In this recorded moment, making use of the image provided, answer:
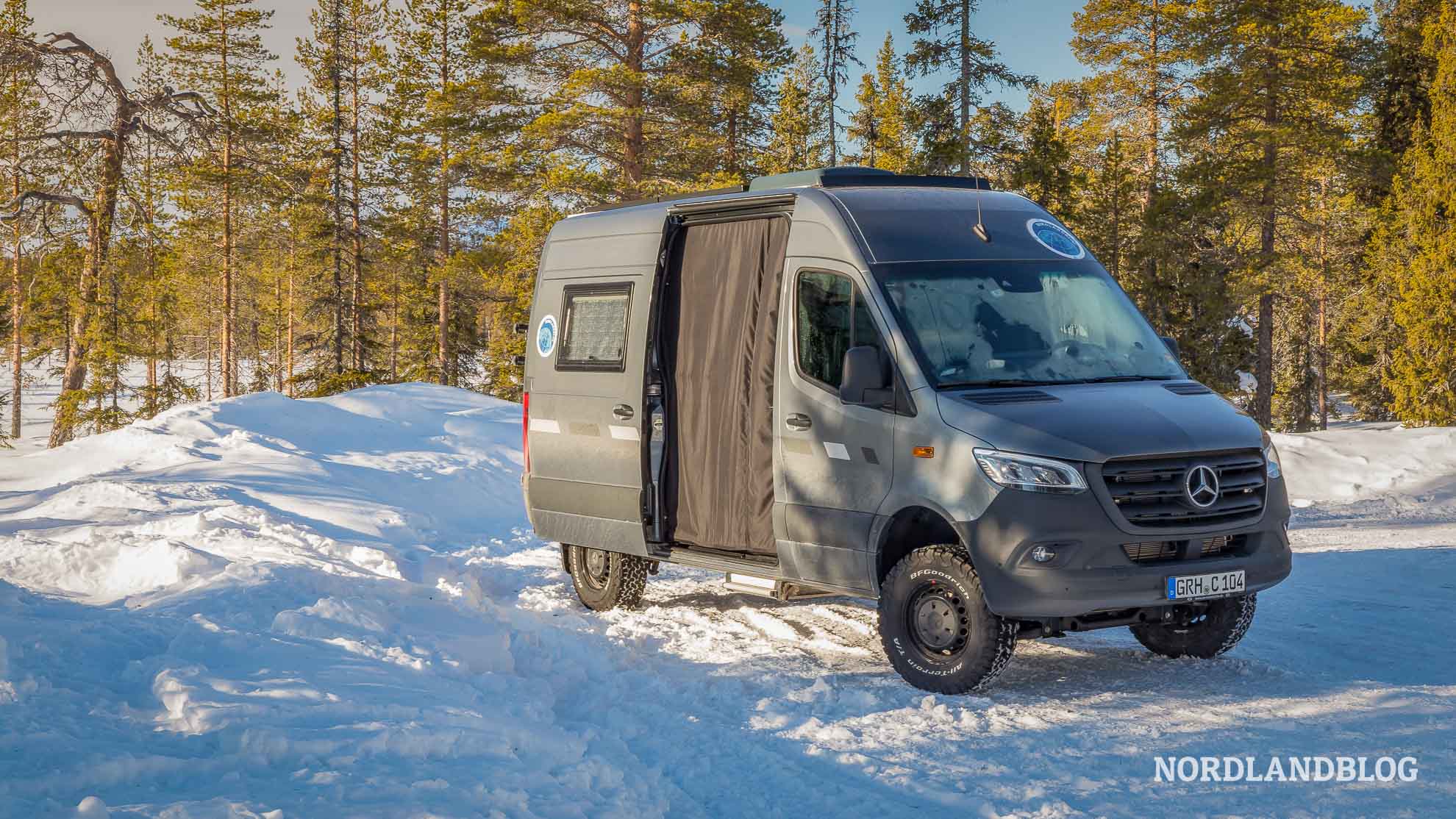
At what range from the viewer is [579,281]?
9.71 meters

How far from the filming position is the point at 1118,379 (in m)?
6.94

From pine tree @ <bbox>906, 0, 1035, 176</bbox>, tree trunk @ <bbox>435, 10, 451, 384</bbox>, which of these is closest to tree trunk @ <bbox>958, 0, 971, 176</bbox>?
pine tree @ <bbox>906, 0, 1035, 176</bbox>

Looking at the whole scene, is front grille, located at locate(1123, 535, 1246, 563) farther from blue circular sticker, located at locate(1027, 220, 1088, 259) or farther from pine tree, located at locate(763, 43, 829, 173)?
pine tree, located at locate(763, 43, 829, 173)

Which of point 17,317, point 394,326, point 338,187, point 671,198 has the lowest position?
point 671,198

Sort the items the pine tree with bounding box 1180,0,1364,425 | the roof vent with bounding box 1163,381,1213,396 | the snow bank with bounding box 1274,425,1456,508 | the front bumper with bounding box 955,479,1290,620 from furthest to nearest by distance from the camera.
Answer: the pine tree with bounding box 1180,0,1364,425 < the snow bank with bounding box 1274,425,1456,508 < the roof vent with bounding box 1163,381,1213,396 < the front bumper with bounding box 955,479,1290,620

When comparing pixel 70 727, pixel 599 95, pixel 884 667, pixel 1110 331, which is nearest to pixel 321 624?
pixel 70 727

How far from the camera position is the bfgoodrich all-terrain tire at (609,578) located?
30.6ft

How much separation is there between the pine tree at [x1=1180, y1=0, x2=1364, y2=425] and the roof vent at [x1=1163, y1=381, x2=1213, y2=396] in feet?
86.1

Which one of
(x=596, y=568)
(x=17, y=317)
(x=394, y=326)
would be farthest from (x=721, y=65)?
(x=394, y=326)

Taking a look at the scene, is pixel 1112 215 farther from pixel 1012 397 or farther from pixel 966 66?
pixel 1012 397

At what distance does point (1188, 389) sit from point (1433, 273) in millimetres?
25157

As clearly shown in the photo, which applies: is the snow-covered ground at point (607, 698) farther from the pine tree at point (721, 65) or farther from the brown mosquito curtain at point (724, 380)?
the pine tree at point (721, 65)

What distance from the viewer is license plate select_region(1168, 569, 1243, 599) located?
618cm

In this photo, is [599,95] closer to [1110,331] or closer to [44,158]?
[44,158]
